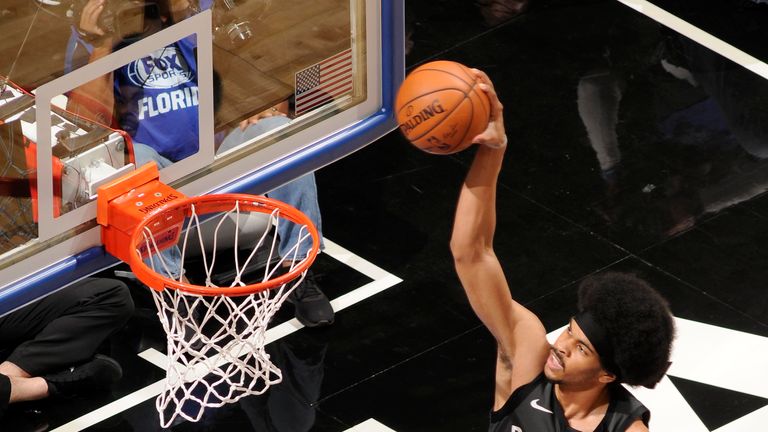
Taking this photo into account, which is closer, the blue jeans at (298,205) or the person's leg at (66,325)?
the person's leg at (66,325)

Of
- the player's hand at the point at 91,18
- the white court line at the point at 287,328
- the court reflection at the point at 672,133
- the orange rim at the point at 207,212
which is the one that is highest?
the player's hand at the point at 91,18

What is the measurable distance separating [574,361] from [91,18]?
1933 mm

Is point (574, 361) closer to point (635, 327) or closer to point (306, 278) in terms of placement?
point (635, 327)

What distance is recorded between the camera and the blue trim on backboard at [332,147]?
5.06 m

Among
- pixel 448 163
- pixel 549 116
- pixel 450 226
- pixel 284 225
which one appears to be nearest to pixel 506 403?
pixel 284 225

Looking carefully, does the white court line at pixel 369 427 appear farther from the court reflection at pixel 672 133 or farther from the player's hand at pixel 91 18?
the player's hand at pixel 91 18

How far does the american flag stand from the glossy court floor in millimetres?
1474

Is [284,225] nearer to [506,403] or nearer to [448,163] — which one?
[448,163]

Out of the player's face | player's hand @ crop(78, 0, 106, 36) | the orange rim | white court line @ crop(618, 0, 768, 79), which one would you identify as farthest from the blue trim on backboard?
white court line @ crop(618, 0, 768, 79)

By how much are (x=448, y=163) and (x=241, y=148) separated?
8.70ft

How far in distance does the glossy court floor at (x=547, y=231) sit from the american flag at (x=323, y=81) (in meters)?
1.47

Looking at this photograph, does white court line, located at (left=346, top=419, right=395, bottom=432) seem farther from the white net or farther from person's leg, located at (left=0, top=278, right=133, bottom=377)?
person's leg, located at (left=0, top=278, right=133, bottom=377)

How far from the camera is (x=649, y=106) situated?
27.6ft

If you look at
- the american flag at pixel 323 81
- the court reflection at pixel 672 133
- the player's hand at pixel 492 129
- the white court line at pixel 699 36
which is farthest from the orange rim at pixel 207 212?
the white court line at pixel 699 36
